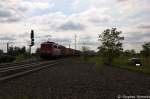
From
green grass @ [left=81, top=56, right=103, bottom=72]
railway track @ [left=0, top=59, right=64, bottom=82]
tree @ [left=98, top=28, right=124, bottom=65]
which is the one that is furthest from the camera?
tree @ [left=98, top=28, right=124, bottom=65]

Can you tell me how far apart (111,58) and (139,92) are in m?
42.7

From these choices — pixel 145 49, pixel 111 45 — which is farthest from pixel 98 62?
pixel 145 49

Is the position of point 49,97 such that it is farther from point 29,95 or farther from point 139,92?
point 139,92

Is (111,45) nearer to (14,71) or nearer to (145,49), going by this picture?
(14,71)

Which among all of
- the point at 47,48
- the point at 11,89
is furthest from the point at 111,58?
the point at 11,89

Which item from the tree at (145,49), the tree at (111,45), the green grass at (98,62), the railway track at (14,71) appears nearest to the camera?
the railway track at (14,71)

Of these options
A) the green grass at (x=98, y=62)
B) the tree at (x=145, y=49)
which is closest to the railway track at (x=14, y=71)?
the green grass at (x=98, y=62)

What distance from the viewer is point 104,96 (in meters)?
12.0

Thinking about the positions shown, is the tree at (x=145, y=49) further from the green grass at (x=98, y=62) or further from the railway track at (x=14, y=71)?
the railway track at (x=14, y=71)

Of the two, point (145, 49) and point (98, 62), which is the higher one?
point (145, 49)

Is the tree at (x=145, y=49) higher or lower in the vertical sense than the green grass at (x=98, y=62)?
higher

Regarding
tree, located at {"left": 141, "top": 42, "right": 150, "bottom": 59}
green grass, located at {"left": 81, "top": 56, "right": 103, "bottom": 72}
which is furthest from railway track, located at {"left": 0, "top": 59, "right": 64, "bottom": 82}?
tree, located at {"left": 141, "top": 42, "right": 150, "bottom": 59}

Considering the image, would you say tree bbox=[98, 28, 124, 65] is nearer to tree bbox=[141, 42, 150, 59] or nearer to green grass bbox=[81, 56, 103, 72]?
green grass bbox=[81, 56, 103, 72]

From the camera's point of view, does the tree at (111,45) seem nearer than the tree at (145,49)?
Yes
